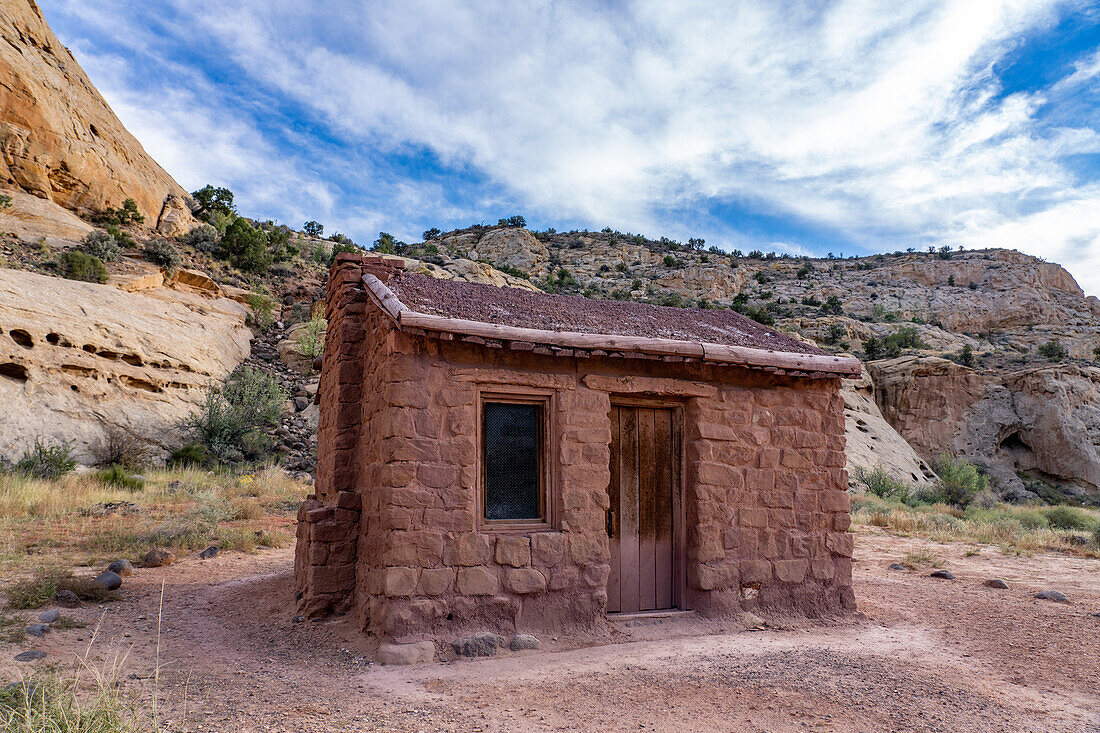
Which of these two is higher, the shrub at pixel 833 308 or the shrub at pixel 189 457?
the shrub at pixel 833 308

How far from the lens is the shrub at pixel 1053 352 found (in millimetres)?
30297

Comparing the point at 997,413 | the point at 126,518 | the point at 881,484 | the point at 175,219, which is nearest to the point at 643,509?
the point at 126,518

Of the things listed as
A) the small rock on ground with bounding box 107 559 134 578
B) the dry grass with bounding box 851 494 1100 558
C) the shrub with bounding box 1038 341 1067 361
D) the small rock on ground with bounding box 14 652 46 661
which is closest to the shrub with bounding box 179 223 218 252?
→ the small rock on ground with bounding box 107 559 134 578

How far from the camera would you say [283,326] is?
22.3m

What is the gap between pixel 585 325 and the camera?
6.62m

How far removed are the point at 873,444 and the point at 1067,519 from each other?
18.3ft

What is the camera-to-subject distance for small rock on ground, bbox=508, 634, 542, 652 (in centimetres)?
547

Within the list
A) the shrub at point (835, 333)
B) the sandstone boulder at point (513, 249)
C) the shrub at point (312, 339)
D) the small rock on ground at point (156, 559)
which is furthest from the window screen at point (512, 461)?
the sandstone boulder at point (513, 249)

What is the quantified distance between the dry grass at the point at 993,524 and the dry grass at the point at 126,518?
12201mm

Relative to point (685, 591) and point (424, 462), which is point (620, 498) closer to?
point (685, 591)

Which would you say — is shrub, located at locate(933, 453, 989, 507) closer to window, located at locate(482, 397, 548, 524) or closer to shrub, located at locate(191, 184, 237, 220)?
window, located at locate(482, 397, 548, 524)

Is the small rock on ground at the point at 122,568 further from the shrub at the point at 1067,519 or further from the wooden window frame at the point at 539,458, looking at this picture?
the shrub at the point at 1067,519

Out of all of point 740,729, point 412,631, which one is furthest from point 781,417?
point 412,631

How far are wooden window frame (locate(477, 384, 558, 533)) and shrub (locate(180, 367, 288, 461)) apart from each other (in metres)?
11.7
